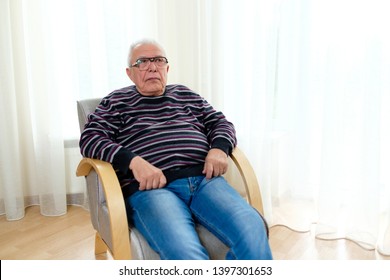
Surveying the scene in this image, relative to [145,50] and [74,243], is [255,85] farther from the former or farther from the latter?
[74,243]

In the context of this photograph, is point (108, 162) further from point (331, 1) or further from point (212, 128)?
point (331, 1)

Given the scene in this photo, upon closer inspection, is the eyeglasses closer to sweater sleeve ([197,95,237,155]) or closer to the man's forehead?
the man's forehead

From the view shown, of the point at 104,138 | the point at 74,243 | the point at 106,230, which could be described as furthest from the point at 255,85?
the point at 74,243

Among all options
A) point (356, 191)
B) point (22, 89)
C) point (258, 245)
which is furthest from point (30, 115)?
point (356, 191)

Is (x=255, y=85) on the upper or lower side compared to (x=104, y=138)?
upper

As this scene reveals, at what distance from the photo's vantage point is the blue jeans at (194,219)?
1270mm

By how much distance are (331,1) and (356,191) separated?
96 centimetres

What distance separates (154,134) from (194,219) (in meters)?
0.38

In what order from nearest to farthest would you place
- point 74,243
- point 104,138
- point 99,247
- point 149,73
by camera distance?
1. point 104,138
2. point 149,73
3. point 99,247
4. point 74,243

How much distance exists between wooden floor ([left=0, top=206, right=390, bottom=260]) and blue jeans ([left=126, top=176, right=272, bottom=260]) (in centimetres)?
68

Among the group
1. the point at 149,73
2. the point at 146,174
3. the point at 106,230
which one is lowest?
the point at 106,230

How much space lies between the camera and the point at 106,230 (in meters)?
1.53

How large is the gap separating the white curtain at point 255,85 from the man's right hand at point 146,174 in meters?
0.93

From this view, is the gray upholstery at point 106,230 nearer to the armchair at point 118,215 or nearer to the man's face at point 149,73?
the armchair at point 118,215
